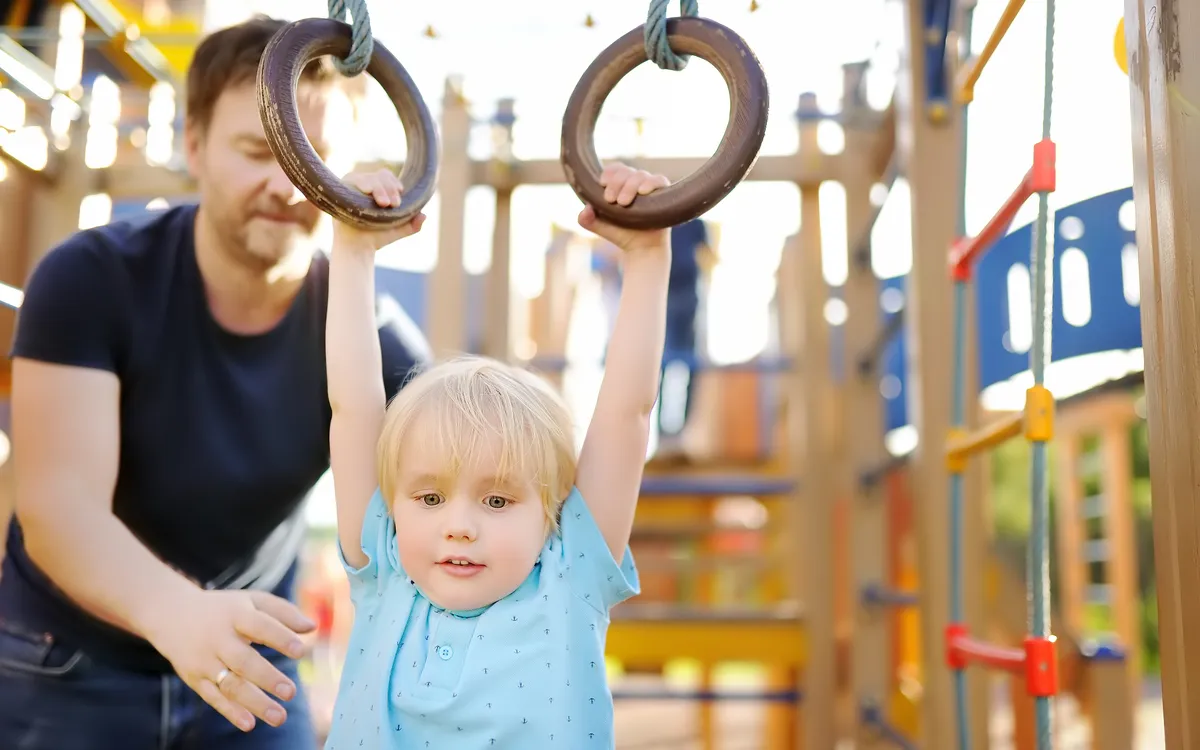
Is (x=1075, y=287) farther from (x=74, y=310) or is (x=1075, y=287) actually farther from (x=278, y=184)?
(x=74, y=310)

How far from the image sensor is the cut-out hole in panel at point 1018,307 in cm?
258

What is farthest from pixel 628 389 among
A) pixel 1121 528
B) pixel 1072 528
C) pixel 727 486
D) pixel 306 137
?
pixel 1072 528

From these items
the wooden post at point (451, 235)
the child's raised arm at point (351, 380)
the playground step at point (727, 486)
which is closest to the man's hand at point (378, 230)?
the child's raised arm at point (351, 380)

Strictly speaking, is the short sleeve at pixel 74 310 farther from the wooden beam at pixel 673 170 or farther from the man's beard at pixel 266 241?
the wooden beam at pixel 673 170

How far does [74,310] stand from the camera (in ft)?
4.42

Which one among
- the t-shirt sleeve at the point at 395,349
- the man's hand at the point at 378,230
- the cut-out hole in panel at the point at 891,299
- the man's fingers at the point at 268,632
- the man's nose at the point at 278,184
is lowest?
the man's fingers at the point at 268,632

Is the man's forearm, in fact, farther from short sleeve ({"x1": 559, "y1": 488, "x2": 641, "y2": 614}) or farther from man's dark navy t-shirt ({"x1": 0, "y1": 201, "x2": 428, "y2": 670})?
short sleeve ({"x1": 559, "y1": 488, "x2": 641, "y2": 614})

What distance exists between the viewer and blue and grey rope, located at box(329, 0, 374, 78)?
1.07 m

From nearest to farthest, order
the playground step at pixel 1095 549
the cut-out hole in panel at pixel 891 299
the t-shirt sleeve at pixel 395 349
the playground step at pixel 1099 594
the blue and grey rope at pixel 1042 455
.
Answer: the blue and grey rope at pixel 1042 455
the t-shirt sleeve at pixel 395 349
the cut-out hole in panel at pixel 891 299
the playground step at pixel 1095 549
the playground step at pixel 1099 594

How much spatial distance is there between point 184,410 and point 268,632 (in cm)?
52

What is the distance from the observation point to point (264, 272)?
146 centimetres

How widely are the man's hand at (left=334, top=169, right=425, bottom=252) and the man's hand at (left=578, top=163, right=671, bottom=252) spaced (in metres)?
0.19

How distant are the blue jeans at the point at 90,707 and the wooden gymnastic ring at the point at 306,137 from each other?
2.57 feet

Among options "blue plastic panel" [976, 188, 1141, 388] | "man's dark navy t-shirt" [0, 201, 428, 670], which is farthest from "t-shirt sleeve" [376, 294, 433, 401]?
"blue plastic panel" [976, 188, 1141, 388]
